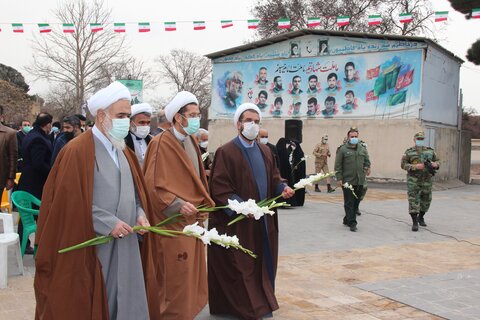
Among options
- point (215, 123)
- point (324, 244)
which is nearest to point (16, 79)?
point (215, 123)

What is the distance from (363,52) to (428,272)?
14.8m

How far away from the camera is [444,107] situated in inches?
838

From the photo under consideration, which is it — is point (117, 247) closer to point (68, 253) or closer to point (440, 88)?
point (68, 253)

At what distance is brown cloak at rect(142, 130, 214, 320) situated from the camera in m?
4.38

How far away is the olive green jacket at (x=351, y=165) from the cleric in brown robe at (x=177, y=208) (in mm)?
5922

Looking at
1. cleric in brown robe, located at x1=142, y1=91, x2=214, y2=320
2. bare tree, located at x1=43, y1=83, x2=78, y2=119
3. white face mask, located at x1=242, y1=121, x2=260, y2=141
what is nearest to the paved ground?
cleric in brown robe, located at x1=142, y1=91, x2=214, y2=320

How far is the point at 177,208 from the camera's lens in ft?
14.2

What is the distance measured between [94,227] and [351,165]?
7470 millimetres

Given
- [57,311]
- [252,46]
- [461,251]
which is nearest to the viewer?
[57,311]

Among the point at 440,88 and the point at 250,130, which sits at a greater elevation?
the point at 440,88

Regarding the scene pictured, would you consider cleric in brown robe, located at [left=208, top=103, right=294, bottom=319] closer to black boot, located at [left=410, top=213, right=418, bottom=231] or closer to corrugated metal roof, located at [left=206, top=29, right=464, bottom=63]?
black boot, located at [left=410, top=213, right=418, bottom=231]

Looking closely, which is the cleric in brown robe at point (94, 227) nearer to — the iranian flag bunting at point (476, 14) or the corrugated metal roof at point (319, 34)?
the iranian flag bunting at point (476, 14)

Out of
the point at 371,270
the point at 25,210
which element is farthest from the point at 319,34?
the point at 25,210

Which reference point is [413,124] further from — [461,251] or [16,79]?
[16,79]
